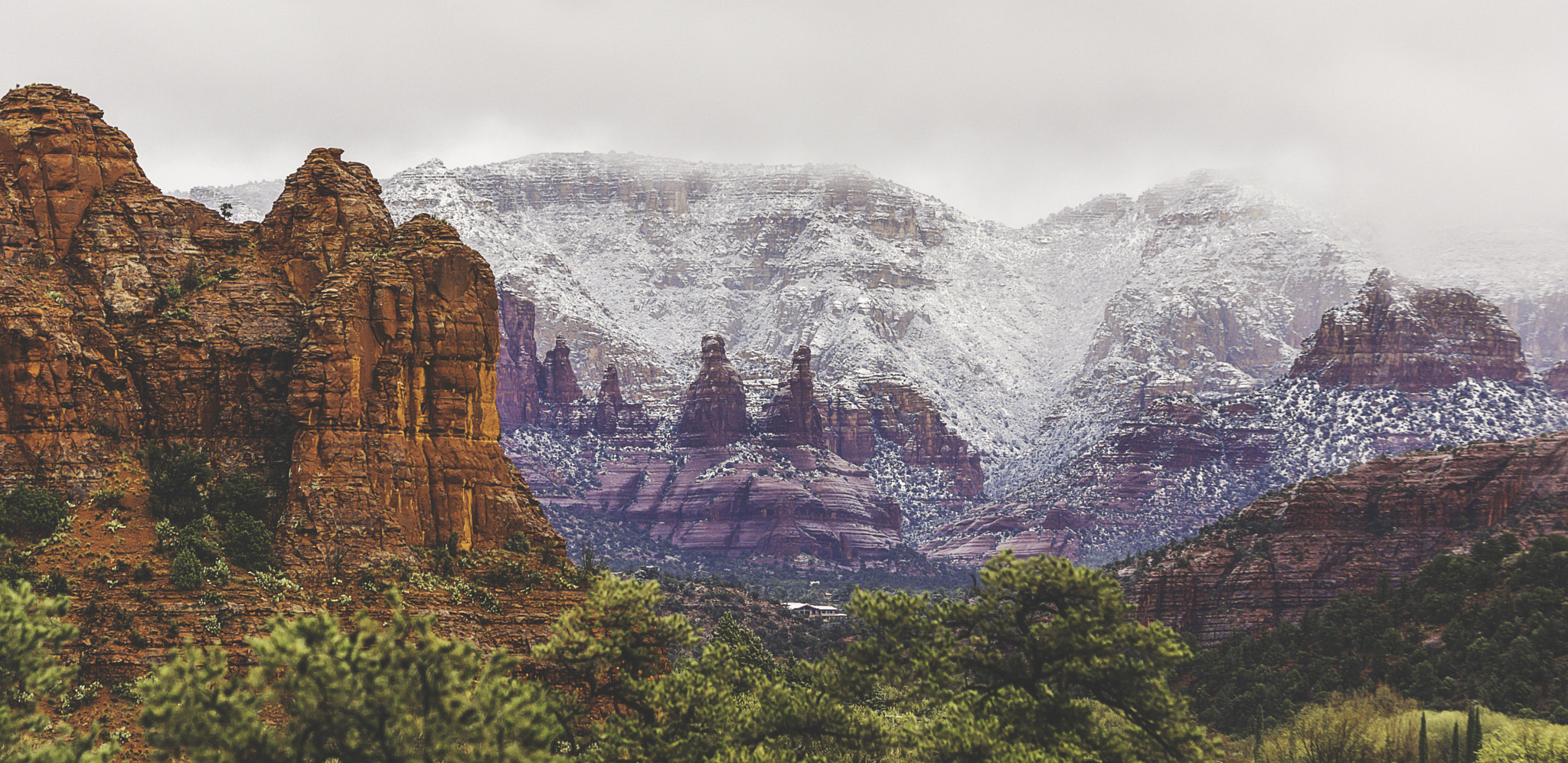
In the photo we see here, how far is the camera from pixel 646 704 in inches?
1704

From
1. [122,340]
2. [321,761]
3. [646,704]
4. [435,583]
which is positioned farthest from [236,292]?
[321,761]

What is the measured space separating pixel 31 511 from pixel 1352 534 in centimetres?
11631

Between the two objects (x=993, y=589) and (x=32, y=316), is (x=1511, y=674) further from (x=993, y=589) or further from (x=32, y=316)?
(x=32, y=316)

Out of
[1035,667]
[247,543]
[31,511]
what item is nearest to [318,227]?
[247,543]

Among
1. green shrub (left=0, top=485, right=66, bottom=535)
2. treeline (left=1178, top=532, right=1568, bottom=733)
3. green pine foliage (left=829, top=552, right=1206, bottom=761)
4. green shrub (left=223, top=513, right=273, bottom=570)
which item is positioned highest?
green shrub (left=0, top=485, right=66, bottom=535)

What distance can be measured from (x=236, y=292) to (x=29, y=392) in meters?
10.2

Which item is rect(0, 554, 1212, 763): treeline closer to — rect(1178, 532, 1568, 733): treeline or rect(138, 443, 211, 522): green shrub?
rect(138, 443, 211, 522): green shrub

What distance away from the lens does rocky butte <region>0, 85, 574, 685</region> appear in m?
52.8

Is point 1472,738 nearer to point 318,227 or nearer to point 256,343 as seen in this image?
point 256,343

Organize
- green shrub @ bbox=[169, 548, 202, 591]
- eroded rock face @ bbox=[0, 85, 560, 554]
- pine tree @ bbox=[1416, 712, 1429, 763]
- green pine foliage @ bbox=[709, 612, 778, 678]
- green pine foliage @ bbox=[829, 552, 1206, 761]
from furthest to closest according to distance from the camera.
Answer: green pine foliage @ bbox=[709, 612, 778, 678] < pine tree @ bbox=[1416, 712, 1429, 763] < eroded rock face @ bbox=[0, 85, 560, 554] < green shrub @ bbox=[169, 548, 202, 591] < green pine foliage @ bbox=[829, 552, 1206, 761]

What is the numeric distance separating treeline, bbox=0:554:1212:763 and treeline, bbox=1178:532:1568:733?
165 ft

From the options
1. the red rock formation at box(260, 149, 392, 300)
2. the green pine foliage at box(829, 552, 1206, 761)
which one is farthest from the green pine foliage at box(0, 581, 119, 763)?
the red rock formation at box(260, 149, 392, 300)

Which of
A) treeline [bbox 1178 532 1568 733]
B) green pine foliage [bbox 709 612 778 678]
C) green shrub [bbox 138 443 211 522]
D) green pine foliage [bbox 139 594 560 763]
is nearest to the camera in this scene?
green pine foliage [bbox 139 594 560 763]

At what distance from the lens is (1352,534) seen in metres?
133
